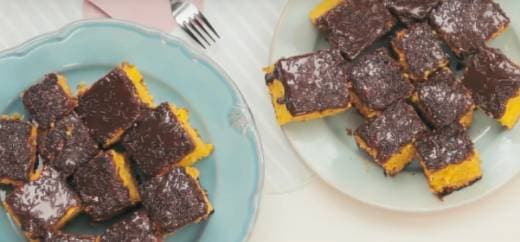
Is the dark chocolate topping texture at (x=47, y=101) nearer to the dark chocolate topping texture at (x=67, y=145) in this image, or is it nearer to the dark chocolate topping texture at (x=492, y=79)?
the dark chocolate topping texture at (x=67, y=145)

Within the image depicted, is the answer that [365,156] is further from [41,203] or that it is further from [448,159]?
[41,203]

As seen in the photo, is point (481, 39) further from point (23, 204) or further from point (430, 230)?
point (23, 204)

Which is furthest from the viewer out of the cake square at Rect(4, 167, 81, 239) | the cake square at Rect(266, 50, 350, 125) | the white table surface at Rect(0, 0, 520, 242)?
the white table surface at Rect(0, 0, 520, 242)

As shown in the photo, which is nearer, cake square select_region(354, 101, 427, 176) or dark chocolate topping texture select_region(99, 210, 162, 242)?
dark chocolate topping texture select_region(99, 210, 162, 242)

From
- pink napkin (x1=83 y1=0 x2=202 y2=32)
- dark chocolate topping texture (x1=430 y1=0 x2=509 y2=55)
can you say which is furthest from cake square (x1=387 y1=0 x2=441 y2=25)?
pink napkin (x1=83 y1=0 x2=202 y2=32)

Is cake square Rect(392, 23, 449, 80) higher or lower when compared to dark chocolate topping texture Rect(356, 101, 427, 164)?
higher

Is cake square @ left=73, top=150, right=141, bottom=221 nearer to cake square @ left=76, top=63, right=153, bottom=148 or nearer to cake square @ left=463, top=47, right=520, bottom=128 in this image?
cake square @ left=76, top=63, right=153, bottom=148

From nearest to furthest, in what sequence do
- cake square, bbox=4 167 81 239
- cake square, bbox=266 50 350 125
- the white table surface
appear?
cake square, bbox=4 167 81 239 → cake square, bbox=266 50 350 125 → the white table surface

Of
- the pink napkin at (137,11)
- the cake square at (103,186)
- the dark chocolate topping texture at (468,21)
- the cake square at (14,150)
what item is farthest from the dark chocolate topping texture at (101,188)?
the dark chocolate topping texture at (468,21)
